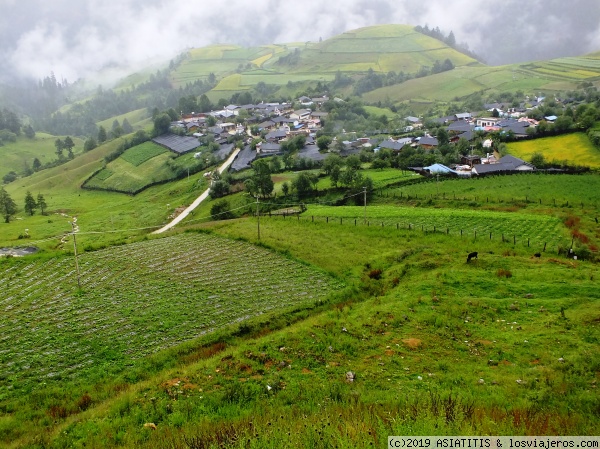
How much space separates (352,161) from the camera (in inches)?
2324

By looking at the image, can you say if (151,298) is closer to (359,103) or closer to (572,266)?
(572,266)

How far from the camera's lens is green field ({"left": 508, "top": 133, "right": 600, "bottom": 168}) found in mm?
51069

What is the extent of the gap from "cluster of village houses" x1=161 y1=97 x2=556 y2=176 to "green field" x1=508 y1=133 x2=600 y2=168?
3.54 metres

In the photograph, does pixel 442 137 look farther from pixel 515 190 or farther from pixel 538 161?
pixel 515 190

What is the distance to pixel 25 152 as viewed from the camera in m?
133

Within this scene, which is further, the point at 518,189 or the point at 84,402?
the point at 518,189

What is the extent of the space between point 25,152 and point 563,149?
141m

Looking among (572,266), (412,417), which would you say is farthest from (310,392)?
(572,266)

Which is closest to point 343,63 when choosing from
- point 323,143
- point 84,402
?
point 323,143

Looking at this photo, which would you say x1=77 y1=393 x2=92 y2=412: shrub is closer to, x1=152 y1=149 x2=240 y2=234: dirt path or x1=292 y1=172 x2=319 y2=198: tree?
x1=152 y1=149 x2=240 y2=234: dirt path

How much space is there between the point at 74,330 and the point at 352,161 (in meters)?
46.0

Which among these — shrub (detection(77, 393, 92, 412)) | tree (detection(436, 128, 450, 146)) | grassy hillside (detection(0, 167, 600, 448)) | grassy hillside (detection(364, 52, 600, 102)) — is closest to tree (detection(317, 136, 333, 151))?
tree (detection(436, 128, 450, 146))

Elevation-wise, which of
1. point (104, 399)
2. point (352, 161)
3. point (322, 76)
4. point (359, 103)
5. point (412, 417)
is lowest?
point (104, 399)

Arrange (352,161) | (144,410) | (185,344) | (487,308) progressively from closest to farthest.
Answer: (144,410), (185,344), (487,308), (352,161)
